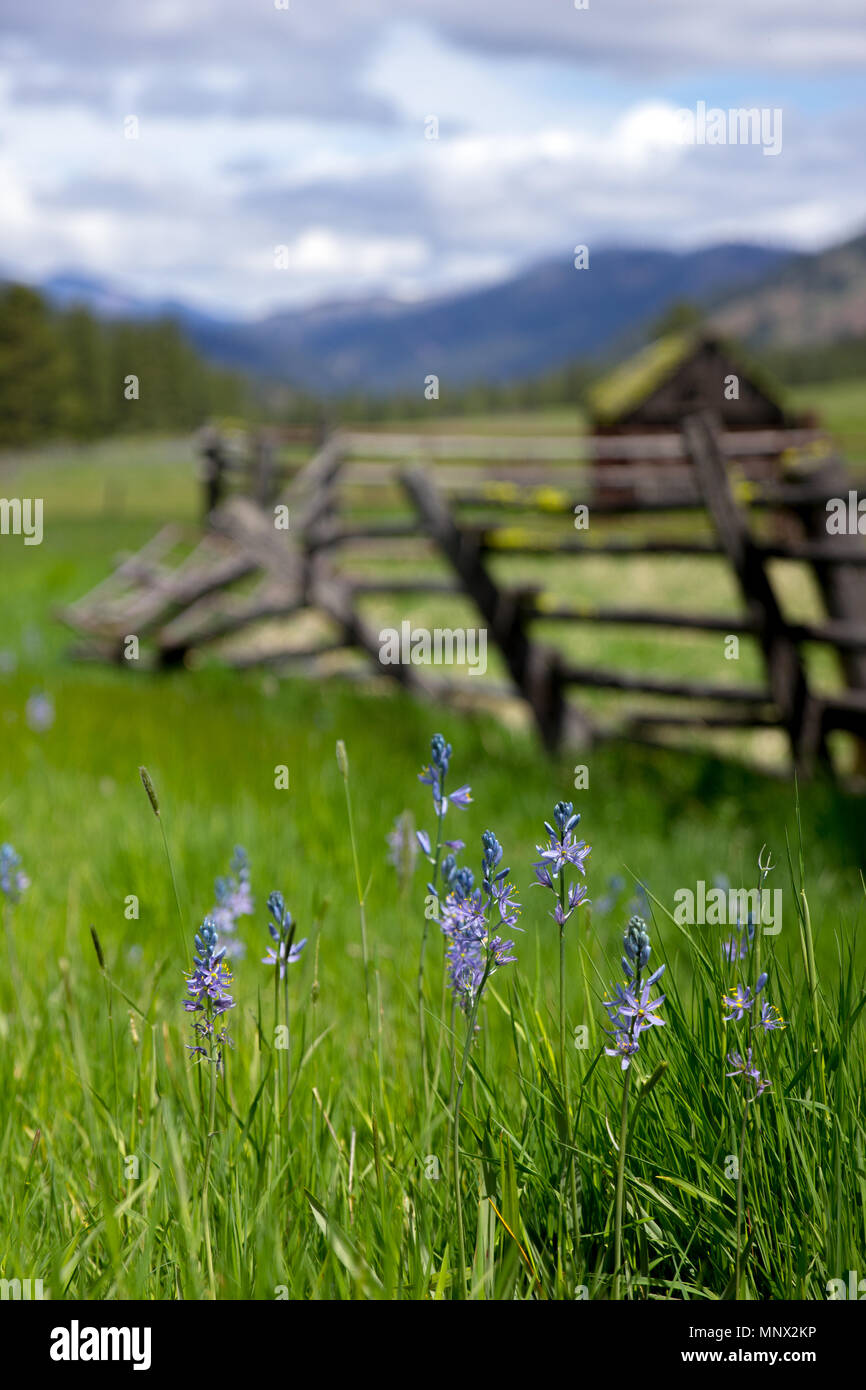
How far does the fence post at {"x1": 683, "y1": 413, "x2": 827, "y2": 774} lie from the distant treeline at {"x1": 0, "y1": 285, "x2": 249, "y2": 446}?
80.5m

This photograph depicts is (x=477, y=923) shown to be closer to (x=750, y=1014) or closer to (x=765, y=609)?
(x=750, y=1014)

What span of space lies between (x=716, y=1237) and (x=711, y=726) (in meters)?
5.24

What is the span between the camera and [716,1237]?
1.39 meters

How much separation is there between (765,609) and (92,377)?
103m

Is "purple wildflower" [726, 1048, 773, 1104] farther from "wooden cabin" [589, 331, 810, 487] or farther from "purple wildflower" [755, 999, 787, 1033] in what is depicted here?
"wooden cabin" [589, 331, 810, 487]

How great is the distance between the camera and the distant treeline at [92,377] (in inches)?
3250

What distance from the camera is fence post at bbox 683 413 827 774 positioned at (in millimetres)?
5711

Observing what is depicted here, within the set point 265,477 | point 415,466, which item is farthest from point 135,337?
point 415,466

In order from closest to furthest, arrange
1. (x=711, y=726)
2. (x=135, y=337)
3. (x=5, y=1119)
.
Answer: (x=5, y=1119) < (x=711, y=726) < (x=135, y=337)

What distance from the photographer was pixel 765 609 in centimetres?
571

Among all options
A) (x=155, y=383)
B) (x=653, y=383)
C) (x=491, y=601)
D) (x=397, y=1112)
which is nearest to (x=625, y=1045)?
(x=397, y=1112)
